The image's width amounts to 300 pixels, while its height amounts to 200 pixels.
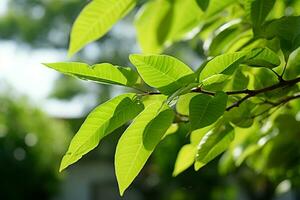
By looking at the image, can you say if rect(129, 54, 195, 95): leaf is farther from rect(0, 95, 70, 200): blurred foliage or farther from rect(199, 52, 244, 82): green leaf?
rect(0, 95, 70, 200): blurred foliage

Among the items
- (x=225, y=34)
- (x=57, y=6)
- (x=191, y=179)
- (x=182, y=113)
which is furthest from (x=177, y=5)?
(x=57, y=6)

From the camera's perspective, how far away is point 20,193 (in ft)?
26.3

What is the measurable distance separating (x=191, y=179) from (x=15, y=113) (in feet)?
9.04

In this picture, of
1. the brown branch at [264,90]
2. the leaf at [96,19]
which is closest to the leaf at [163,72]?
the brown branch at [264,90]

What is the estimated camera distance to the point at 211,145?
0.94 m

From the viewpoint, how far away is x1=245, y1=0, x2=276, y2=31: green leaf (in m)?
0.88

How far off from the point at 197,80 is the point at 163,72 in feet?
0.16

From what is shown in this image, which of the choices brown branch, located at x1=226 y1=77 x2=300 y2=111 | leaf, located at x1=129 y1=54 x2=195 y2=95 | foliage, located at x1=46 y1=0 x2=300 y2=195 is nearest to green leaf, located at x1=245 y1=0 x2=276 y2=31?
foliage, located at x1=46 y1=0 x2=300 y2=195

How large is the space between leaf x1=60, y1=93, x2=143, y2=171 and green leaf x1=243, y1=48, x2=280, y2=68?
6.1 inches

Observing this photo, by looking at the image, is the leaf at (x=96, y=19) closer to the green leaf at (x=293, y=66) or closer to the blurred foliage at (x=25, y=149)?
the green leaf at (x=293, y=66)

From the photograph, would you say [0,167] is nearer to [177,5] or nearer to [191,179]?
[191,179]

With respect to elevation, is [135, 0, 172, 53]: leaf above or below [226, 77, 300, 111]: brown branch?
below

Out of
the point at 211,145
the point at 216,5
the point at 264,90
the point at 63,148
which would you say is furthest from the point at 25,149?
the point at 264,90

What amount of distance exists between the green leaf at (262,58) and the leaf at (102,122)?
0.51 ft
